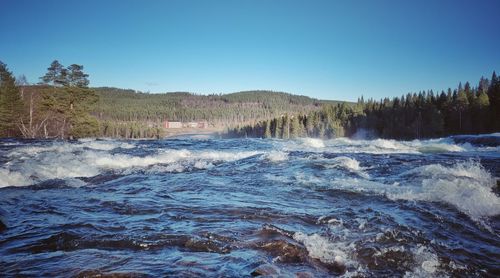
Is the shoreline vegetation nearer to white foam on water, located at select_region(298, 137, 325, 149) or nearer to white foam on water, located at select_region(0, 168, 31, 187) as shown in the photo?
white foam on water, located at select_region(298, 137, 325, 149)

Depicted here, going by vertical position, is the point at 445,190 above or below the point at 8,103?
below

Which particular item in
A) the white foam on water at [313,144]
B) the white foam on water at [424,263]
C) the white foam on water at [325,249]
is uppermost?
the white foam on water at [325,249]

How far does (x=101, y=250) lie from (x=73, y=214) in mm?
2344

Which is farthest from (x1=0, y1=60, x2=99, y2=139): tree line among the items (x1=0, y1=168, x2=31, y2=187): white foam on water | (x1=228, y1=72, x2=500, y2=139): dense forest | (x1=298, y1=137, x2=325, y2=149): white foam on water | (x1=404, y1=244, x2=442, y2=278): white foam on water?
(x1=228, y1=72, x2=500, y2=139): dense forest

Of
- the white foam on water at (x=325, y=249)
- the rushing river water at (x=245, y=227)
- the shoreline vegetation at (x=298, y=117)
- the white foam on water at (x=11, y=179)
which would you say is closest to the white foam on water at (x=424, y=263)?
the rushing river water at (x=245, y=227)

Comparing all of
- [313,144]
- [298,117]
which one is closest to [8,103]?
[313,144]

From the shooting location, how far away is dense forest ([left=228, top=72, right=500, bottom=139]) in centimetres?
6756

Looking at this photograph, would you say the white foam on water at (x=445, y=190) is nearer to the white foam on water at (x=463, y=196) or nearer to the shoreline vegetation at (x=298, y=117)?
the white foam on water at (x=463, y=196)

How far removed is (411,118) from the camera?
3231 inches

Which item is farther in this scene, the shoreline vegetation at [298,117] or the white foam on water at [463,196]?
the shoreline vegetation at [298,117]

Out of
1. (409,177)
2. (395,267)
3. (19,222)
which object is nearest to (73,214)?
(19,222)

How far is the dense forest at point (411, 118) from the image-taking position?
6756 centimetres

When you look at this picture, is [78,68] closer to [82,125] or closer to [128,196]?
[82,125]

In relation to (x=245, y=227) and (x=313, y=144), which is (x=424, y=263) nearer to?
(x=245, y=227)
